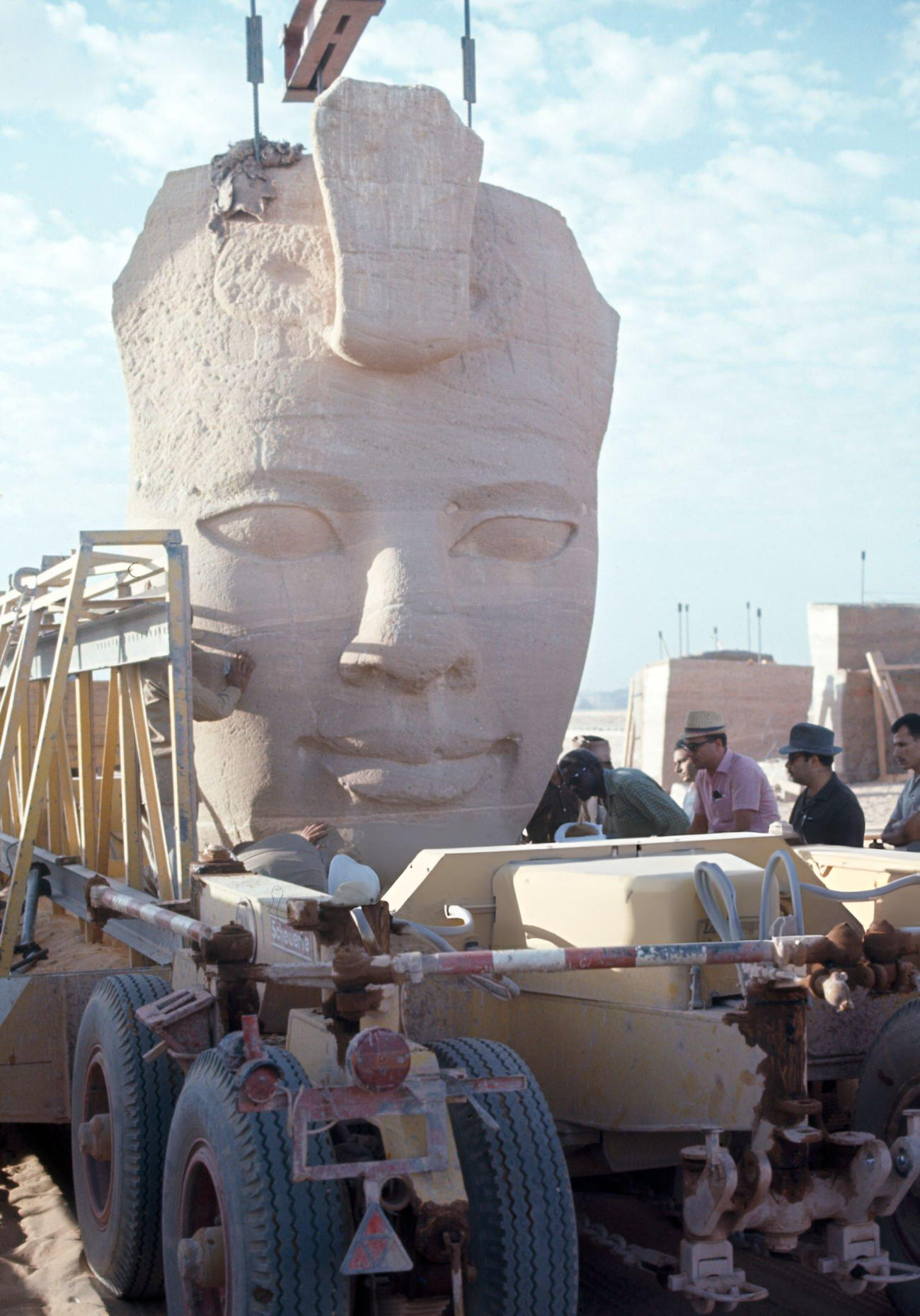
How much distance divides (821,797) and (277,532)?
9.17ft

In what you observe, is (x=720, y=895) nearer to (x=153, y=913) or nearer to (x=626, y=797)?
(x=153, y=913)

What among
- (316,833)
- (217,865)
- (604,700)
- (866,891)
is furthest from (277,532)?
(604,700)

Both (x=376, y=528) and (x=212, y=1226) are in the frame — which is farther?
(x=376, y=528)

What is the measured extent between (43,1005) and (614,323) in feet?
15.7

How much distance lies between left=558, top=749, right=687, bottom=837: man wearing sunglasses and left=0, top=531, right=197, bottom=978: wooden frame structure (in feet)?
6.29

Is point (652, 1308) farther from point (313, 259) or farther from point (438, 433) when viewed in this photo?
point (313, 259)

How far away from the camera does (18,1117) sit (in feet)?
14.9

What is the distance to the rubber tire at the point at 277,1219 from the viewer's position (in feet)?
8.79

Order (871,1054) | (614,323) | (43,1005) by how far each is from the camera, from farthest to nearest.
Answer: (614,323)
(43,1005)
(871,1054)

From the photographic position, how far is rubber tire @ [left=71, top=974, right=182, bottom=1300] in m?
3.66

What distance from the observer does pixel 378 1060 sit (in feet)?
8.80

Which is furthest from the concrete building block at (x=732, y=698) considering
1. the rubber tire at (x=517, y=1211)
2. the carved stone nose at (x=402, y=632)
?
the rubber tire at (x=517, y=1211)

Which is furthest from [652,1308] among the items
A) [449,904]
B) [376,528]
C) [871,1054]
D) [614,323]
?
[614,323]

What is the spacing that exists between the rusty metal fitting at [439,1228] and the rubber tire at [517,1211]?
189 mm
